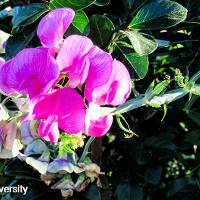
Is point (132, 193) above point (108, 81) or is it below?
below

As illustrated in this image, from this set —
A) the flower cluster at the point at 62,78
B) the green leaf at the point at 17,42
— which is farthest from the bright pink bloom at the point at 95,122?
the green leaf at the point at 17,42

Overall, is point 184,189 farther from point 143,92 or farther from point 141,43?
point 141,43

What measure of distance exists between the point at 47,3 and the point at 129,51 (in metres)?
0.14

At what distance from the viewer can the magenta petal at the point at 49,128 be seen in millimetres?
543

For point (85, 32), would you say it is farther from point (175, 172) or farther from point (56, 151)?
point (175, 172)

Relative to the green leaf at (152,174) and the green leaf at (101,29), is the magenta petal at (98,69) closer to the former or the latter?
the green leaf at (101,29)

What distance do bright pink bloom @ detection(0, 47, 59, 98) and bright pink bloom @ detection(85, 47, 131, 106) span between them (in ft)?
0.15

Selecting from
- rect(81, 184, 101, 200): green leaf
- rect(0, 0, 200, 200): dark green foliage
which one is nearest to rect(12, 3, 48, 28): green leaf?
rect(0, 0, 200, 200): dark green foliage

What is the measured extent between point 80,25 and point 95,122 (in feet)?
0.58

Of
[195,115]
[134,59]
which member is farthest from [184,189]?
[134,59]

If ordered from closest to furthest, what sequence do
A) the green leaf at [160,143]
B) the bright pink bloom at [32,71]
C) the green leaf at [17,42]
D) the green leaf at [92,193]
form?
1. the bright pink bloom at [32,71]
2. the green leaf at [17,42]
3. the green leaf at [92,193]
4. the green leaf at [160,143]

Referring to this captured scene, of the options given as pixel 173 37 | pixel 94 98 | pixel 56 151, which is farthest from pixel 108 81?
pixel 173 37

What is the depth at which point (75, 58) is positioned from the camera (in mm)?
526

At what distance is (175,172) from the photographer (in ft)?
4.53
